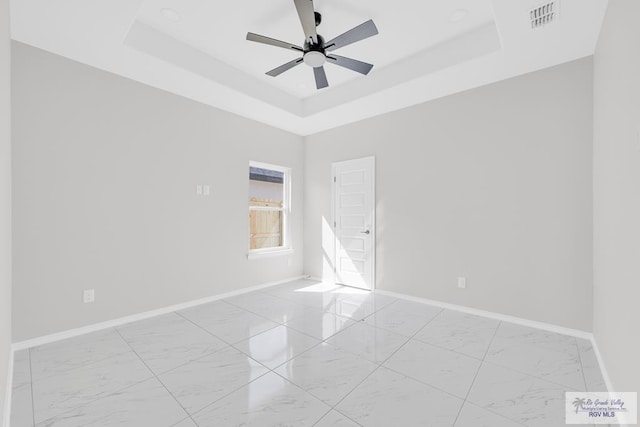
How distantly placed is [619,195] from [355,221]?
3127mm

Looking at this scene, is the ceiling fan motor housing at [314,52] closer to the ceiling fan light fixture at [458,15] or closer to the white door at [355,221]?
the ceiling fan light fixture at [458,15]

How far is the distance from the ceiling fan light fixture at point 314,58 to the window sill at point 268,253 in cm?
290

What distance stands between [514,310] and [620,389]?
151 cm

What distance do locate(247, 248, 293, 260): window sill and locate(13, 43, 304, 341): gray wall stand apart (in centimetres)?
18

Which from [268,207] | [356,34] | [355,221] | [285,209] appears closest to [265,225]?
[268,207]

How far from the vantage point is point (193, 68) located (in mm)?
3137

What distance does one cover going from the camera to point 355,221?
461 centimetres

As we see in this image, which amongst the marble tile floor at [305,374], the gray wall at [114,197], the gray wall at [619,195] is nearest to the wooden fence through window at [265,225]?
the gray wall at [114,197]

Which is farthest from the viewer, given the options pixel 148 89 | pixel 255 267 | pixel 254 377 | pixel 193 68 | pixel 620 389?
pixel 255 267

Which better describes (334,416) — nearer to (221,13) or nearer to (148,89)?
(221,13)

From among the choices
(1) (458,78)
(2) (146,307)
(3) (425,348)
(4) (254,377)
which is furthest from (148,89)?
(3) (425,348)

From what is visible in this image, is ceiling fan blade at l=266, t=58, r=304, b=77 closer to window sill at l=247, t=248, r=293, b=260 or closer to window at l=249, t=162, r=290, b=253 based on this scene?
window at l=249, t=162, r=290, b=253

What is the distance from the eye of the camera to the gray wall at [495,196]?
2824mm

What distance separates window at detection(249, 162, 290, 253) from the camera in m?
4.70
